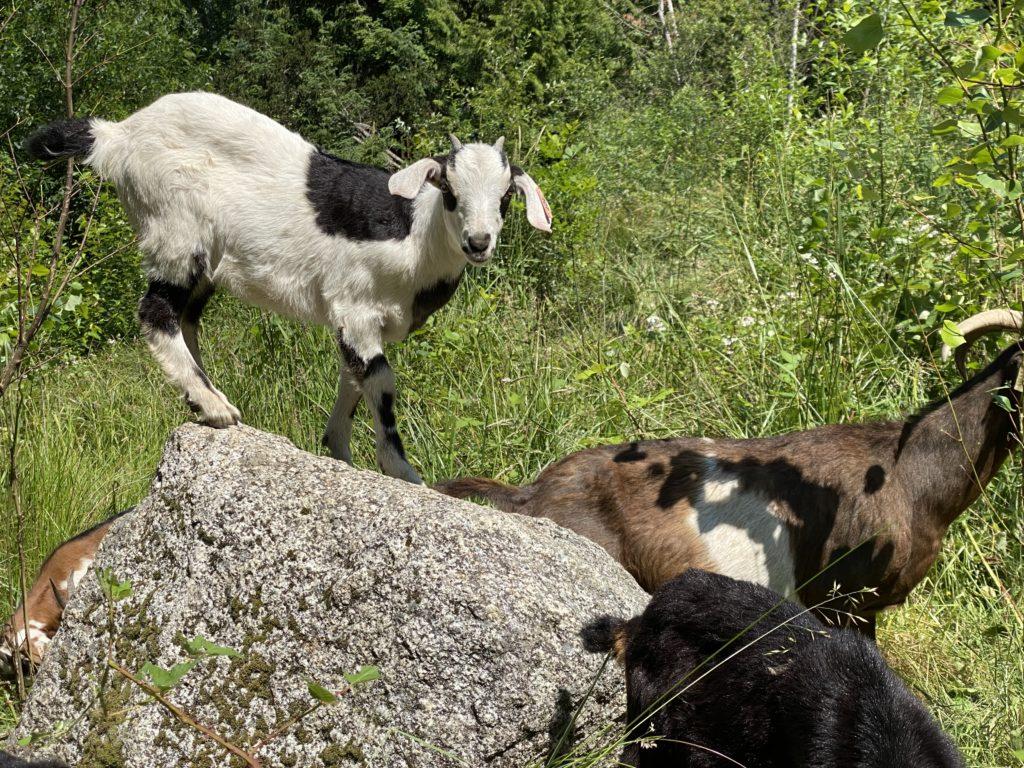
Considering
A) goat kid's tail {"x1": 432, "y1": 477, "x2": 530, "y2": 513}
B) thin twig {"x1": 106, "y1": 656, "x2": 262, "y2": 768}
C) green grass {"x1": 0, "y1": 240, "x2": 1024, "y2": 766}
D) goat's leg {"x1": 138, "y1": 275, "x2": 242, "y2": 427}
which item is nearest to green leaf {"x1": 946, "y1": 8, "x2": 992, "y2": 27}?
green grass {"x1": 0, "y1": 240, "x2": 1024, "y2": 766}

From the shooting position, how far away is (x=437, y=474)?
19.1ft

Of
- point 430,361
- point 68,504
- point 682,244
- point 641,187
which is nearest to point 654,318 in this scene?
point 430,361

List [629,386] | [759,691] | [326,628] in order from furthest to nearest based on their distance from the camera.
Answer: [629,386] → [326,628] → [759,691]

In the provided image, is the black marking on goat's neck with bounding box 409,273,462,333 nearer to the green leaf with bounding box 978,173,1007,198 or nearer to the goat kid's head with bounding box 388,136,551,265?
the goat kid's head with bounding box 388,136,551,265

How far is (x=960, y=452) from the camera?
4.23 metres

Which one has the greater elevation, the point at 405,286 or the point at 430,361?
the point at 405,286

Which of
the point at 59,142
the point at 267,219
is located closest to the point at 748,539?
the point at 267,219

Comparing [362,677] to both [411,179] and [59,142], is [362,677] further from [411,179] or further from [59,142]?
[59,142]

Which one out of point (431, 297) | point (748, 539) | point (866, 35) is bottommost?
point (748, 539)

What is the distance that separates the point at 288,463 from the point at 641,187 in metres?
7.70

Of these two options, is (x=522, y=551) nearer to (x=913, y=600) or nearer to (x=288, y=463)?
(x=288, y=463)

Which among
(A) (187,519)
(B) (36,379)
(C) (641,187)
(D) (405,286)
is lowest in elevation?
(B) (36,379)

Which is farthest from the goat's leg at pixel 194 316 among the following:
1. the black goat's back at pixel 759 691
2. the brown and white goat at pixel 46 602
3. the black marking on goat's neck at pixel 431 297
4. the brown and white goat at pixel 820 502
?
the black goat's back at pixel 759 691

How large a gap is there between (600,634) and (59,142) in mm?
2815
